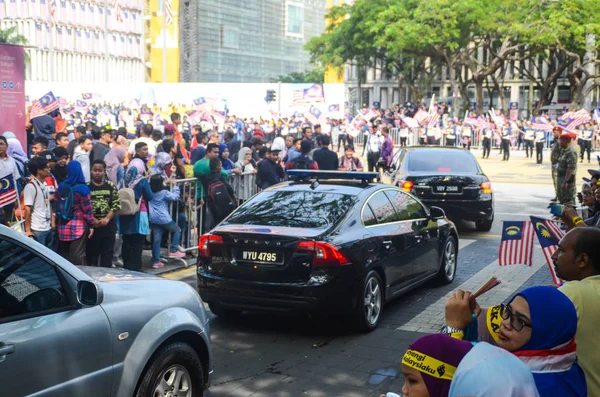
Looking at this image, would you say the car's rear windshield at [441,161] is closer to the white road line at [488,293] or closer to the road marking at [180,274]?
the white road line at [488,293]

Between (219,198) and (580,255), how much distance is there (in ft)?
26.4

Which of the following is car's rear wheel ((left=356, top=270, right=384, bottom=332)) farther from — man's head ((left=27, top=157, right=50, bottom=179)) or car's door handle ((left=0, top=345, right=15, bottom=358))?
car's door handle ((left=0, top=345, right=15, bottom=358))

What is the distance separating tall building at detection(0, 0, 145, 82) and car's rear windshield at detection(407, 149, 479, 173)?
5975cm

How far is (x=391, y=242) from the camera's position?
8109 mm

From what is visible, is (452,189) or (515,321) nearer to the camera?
(515,321)

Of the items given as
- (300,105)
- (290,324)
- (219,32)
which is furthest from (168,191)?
(219,32)

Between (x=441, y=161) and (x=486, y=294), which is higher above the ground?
(x=441, y=161)

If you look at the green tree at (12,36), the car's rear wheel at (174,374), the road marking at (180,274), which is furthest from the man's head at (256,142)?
the green tree at (12,36)

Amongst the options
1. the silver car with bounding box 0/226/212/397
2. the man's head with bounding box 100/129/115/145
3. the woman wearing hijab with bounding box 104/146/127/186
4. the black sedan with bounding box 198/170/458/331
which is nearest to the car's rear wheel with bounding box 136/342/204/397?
the silver car with bounding box 0/226/212/397

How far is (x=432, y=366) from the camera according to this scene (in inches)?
95.5

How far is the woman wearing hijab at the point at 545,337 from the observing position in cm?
258

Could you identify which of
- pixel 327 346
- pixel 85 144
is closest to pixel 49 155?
pixel 85 144

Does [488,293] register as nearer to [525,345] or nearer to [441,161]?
[441,161]

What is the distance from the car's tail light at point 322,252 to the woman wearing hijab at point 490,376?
4.90 m
